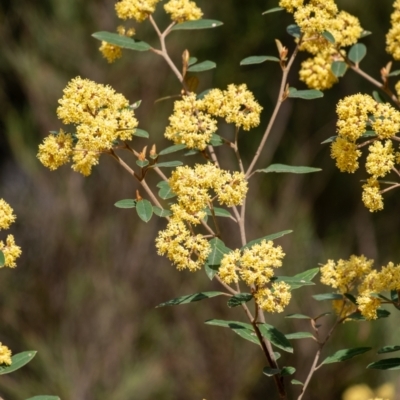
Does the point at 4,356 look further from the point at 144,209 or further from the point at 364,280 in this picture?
the point at 364,280

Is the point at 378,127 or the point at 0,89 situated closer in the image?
the point at 378,127

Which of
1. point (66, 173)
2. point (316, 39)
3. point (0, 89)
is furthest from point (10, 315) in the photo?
point (316, 39)

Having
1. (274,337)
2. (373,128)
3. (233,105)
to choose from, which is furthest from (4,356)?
(373,128)

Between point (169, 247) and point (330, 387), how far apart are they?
10.2 ft

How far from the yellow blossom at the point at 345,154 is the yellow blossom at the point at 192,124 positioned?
8.5 inches

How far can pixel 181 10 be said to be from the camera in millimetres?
1573

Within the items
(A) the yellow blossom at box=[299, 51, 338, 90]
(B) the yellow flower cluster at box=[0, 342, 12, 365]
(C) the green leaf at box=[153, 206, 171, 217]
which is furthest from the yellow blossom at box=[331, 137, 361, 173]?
(B) the yellow flower cluster at box=[0, 342, 12, 365]

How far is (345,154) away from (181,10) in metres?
0.59

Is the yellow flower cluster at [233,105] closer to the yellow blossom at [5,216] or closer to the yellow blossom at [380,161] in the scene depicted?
the yellow blossom at [380,161]

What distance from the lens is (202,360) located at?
4242 mm

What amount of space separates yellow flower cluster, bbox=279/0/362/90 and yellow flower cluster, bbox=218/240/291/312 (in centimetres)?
48

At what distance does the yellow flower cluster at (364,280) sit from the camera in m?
1.16

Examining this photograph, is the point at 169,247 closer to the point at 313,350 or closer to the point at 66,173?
the point at 313,350

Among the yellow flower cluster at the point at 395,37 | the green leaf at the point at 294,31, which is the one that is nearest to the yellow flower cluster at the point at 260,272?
the green leaf at the point at 294,31
